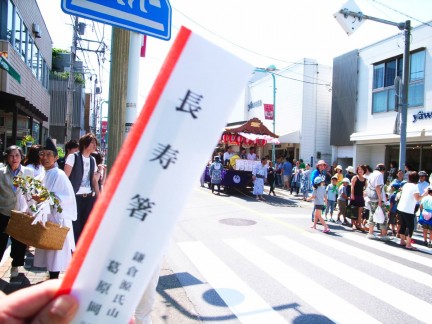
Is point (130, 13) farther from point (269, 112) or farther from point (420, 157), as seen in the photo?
point (269, 112)

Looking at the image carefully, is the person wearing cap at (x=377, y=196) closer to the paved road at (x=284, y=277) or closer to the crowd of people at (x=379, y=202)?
the crowd of people at (x=379, y=202)

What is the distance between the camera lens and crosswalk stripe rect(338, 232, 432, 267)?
647 cm

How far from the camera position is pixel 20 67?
43.0ft

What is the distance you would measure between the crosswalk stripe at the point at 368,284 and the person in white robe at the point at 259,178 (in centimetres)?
719

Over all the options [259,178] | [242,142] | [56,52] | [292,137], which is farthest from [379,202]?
[56,52]

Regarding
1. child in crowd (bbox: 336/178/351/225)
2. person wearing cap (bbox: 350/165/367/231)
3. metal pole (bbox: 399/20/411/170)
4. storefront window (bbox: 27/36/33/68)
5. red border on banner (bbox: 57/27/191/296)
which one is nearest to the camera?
red border on banner (bbox: 57/27/191/296)

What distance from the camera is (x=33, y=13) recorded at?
15.6 m

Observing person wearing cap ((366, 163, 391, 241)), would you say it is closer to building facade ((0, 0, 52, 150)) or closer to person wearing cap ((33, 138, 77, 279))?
person wearing cap ((33, 138, 77, 279))

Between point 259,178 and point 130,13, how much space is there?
40.4 feet

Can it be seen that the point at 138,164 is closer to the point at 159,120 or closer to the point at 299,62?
the point at 159,120

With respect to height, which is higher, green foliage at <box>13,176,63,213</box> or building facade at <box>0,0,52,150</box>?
building facade at <box>0,0,52,150</box>

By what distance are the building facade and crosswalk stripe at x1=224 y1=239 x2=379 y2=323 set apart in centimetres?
764

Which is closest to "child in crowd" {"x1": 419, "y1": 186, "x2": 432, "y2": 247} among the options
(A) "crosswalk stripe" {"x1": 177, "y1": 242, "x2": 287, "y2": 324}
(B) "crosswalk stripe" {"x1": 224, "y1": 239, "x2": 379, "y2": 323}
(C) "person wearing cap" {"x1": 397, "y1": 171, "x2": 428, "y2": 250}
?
(C) "person wearing cap" {"x1": 397, "y1": 171, "x2": 428, "y2": 250}

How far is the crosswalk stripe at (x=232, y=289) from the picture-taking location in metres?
3.94
